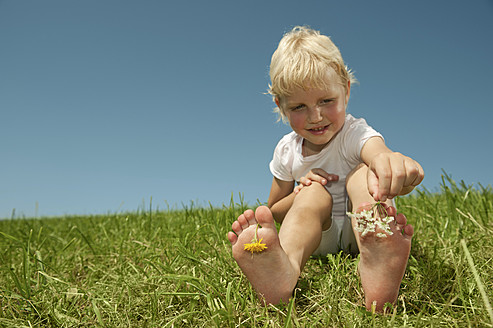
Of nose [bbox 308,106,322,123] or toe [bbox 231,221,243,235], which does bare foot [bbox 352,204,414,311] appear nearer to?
toe [bbox 231,221,243,235]

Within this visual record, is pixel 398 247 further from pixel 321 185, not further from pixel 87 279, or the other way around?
pixel 87 279

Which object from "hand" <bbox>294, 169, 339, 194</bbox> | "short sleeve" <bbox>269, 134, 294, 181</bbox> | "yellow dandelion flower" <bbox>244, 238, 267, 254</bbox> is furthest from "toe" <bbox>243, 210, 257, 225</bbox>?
"short sleeve" <bbox>269, 134, 294, 181</bbox>

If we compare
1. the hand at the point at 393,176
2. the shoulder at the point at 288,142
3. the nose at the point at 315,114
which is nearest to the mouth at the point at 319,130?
the nose at the point at 315,114

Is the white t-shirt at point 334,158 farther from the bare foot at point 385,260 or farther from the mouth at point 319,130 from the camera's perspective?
the bare foot at point 385,260

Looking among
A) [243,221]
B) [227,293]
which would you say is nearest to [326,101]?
[243,221]

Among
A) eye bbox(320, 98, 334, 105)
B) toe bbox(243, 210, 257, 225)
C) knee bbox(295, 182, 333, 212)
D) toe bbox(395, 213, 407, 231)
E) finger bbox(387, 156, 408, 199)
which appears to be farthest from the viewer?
eye bbox(320, 98, 334, 105)

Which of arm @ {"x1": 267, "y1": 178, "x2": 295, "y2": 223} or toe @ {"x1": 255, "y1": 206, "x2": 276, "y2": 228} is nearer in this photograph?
toe @ {"x1": 255, "y1": 206, "x2": 276, "y2": 228}

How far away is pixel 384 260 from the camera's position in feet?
4.91

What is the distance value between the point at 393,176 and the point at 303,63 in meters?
1.03

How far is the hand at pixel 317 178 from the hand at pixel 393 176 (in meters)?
0.80

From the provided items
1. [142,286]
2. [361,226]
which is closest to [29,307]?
[142,286]

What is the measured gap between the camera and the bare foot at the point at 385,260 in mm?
1457

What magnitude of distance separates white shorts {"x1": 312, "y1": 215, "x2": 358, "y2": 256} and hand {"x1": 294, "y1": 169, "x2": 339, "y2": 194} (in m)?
0.28

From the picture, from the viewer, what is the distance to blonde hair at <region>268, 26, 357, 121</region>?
2.09 meters
